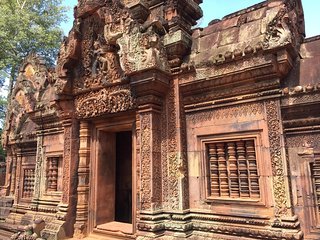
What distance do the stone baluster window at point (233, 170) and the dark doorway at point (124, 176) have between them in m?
3.83

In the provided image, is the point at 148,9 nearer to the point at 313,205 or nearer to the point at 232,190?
the point at 232,190

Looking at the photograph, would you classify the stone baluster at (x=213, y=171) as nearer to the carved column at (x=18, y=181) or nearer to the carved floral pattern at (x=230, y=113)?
the carved floral pattern at (x=230, y=113)

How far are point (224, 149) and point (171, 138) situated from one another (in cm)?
101

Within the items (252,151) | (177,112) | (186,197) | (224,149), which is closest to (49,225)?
(186,197)

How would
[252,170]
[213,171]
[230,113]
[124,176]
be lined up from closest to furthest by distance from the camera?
[252,170], [230,113], [213,171], [124,176]

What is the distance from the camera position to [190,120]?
5.31 meters

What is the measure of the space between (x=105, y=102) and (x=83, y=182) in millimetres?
1960

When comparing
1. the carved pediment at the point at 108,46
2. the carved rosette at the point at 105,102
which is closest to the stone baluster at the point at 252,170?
the carved pediment at the point at 108,46

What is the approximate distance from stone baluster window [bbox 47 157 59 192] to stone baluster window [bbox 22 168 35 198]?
1.62 metres

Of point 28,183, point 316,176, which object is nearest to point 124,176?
point 28,183

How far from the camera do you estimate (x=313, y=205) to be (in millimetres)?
4008

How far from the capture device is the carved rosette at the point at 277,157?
411 cm

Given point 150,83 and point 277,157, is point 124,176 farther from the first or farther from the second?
point 277,157

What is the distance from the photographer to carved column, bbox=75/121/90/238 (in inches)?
248
